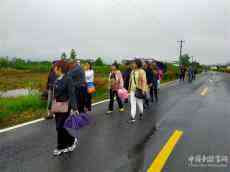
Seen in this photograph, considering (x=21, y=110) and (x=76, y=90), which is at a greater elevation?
(x=76, y=90)

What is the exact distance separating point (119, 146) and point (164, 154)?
37.2 inches

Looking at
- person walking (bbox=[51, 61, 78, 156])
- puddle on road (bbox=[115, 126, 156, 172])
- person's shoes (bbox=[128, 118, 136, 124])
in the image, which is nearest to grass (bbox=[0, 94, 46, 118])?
person's shoes (bbox=[128, 118, 136, 124])

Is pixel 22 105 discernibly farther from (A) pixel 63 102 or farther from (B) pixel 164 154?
(B) pixel 164 154

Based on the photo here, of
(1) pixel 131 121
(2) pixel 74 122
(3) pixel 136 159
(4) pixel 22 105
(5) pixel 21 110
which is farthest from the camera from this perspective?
(4) pixel 22 105

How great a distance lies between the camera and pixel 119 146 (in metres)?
5.38

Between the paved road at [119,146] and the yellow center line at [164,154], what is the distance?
0.07 meters

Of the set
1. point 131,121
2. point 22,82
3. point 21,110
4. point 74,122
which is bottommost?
point 22,82

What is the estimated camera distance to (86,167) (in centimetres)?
430

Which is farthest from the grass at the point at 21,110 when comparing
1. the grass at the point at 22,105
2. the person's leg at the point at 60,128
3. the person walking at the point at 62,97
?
the person walking at the point at 62,97

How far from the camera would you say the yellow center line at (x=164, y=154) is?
4270 mm

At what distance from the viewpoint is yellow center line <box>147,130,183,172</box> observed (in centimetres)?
427

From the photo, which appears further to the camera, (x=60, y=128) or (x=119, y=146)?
(x=119, y=146)

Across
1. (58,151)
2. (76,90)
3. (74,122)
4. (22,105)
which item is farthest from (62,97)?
(22,105)

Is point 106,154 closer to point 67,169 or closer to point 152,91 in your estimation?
point 67,169
